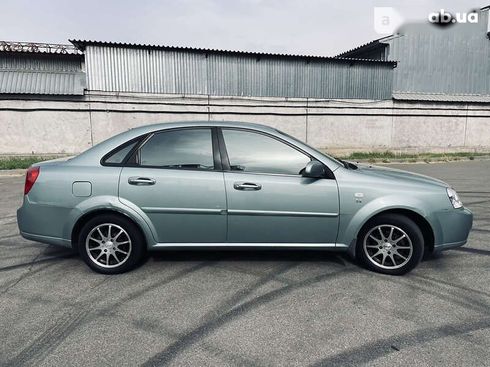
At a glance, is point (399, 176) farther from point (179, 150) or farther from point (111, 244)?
point (111, 244)

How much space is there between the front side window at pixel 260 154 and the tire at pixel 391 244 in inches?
37.5

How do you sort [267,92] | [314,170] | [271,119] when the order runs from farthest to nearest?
[271,119] < [267,92] < [314,170]

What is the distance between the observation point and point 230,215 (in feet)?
11.0

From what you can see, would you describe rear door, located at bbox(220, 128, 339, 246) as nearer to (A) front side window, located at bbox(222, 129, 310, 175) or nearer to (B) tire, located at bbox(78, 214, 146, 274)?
(A) front side window, located at bbox(222, 129, 310, 175)

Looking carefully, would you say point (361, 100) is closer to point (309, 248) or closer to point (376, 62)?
point (376, 62)

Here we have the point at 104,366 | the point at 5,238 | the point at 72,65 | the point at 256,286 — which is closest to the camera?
the point at 104,366

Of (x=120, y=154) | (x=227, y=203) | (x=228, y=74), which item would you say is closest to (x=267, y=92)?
(x=228, y=74)

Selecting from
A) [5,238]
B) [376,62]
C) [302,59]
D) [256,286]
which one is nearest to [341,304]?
[256,286]

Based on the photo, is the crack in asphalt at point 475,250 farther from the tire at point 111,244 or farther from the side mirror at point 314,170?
the tire at point 111,244

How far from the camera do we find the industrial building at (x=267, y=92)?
13.3 metres

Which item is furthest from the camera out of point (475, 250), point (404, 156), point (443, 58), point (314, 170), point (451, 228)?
point (443, 58)

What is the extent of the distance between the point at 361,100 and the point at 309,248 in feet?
47.8

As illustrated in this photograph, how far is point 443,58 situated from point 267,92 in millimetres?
11051

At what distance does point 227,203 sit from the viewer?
3330 millimetres
